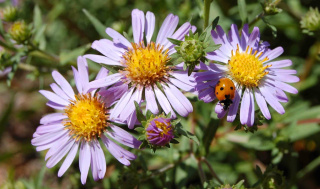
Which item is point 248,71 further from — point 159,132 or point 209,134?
point 159,132

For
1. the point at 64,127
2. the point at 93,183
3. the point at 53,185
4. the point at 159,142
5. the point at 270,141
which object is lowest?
the point at 53,185

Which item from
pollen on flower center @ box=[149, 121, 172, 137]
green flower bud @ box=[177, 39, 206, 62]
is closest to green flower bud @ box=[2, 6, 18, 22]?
green flower bud @ box=[177, 39, 206, 62]

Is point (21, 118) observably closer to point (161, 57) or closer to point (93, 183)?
point (93, 183)

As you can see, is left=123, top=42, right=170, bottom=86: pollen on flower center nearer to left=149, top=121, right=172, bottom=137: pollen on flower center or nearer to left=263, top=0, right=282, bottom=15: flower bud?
left=149, top=121, right=172, bottom=137: pollen on flower center

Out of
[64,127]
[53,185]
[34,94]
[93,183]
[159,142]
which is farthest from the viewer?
[34,94]

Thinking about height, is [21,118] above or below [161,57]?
below

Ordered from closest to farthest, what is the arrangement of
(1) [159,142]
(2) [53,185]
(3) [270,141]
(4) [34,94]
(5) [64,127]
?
(1) [159,142], (5) [64,127], (3) [270,141], (2) [53,185], (4) [34,94]

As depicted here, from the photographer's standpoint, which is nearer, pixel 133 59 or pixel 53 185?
pixel 133 59

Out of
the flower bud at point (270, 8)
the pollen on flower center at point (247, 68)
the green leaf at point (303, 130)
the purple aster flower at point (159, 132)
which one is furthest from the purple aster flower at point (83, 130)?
the green leaf at point (303, 130)

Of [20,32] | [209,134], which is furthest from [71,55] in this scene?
[209,134]

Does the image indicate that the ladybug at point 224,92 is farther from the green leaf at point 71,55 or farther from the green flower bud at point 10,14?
the green flower bud at point 10,14

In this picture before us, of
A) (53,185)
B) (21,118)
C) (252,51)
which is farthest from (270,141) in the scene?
(21,118)
